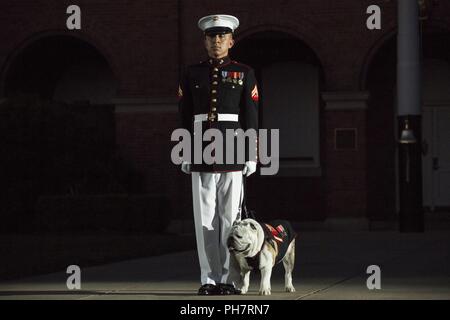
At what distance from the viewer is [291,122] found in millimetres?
25578

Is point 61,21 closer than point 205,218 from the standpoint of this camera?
No

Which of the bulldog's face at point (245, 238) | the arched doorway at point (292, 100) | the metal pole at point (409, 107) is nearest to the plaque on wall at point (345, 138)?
the arched doorway at point (292, 100)

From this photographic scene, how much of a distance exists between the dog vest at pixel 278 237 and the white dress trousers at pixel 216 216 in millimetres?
263

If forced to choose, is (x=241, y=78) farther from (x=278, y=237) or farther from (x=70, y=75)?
(x=70, y=75)

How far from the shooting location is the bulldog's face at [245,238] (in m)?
9.33

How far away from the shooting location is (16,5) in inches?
969

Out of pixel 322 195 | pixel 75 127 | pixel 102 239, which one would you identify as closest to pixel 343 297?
Result: pixel 102 239

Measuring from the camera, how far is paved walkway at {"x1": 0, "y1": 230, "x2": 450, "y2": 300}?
1030 centimetres

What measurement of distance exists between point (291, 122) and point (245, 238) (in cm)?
1637

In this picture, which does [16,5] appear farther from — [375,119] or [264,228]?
[264,228]

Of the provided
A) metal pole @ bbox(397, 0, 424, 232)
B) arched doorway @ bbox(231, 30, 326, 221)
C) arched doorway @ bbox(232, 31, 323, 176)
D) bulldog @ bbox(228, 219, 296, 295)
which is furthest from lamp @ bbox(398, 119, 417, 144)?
bulldog @ bbox(228, 219, 296, 295)

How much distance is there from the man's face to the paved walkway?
196 cm

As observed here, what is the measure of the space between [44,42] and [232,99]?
15878mm

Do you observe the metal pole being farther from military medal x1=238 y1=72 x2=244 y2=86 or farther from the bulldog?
military medal x1=238 y1=72 x2=244 y2=86
